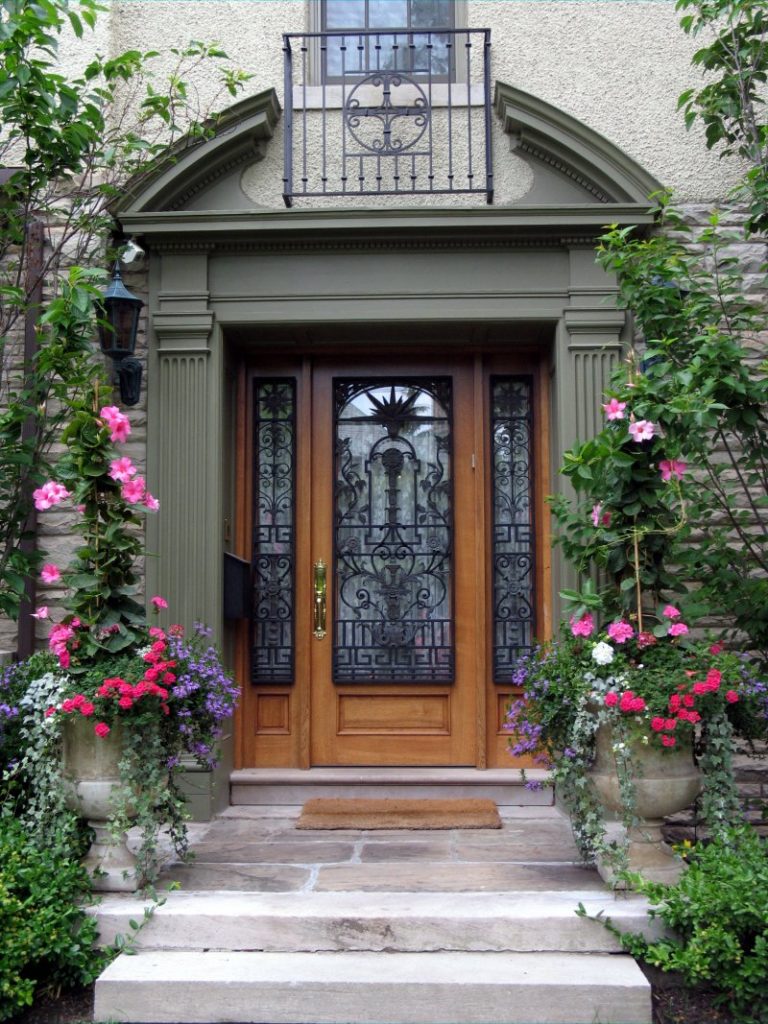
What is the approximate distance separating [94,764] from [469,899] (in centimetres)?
146

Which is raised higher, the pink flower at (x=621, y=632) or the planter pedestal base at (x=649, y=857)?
the pink flower at (x=621, y=632)

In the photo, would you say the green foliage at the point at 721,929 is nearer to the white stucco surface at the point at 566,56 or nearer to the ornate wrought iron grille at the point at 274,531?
the ornate wrought iron grille at the point at 274,531

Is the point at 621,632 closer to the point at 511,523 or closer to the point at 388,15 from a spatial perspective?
the point at 511,523

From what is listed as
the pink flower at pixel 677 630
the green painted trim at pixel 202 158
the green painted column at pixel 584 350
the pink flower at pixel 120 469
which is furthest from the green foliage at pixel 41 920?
the green painted trim at pixel 202 158

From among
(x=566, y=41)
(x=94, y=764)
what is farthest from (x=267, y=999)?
(x=566, y=41)

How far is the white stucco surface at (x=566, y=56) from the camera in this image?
5.22 meters

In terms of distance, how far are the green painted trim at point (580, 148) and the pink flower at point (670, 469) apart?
1.55m

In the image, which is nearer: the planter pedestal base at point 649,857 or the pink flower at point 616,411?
the planter pedestal base at point 649,857

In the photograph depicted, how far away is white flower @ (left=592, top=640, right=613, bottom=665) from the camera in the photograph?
3.80m

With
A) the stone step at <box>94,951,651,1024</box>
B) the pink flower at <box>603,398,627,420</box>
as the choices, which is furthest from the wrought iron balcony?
the stone step at <box>94,951,651,1024</box>

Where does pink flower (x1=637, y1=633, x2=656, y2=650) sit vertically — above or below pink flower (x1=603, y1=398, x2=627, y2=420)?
below

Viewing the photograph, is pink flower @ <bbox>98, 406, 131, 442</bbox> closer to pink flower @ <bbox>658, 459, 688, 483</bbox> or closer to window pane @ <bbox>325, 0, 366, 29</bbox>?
pink flower @ <bbox>658, 459, 688, 483</bbox>

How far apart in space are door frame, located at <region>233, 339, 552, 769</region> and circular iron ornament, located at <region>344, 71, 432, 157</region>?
1065 mm

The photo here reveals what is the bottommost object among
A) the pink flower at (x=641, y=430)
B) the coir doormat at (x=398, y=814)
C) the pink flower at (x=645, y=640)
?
the coir doormat at (x=398, y=814)
